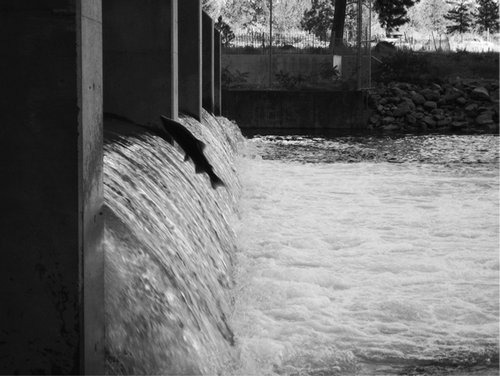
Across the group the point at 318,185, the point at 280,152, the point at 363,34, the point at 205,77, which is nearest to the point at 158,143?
the point at 318,185

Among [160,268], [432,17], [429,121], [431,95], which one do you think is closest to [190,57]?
[160,268]

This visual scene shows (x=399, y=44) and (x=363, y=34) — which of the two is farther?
(x=399, y=44)

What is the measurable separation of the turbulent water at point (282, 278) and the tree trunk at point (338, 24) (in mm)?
15637

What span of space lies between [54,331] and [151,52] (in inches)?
188

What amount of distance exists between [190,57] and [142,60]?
3.43 m

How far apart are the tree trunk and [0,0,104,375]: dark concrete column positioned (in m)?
23.1

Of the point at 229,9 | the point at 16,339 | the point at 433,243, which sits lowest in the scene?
the point at 433,243

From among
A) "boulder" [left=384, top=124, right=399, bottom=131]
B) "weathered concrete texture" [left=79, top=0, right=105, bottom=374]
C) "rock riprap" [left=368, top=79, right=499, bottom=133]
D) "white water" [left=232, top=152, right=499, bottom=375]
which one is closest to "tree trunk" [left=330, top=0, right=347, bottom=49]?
"rock riprap" [left=368, top=79, right=499, bottom=133]

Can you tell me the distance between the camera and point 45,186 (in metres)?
2.94

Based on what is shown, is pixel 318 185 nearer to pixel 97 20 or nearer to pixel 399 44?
pixel 97 20

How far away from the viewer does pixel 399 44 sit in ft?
139

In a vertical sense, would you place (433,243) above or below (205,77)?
below

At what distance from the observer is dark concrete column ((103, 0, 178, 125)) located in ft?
24.2

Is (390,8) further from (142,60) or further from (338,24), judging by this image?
(142,60)
